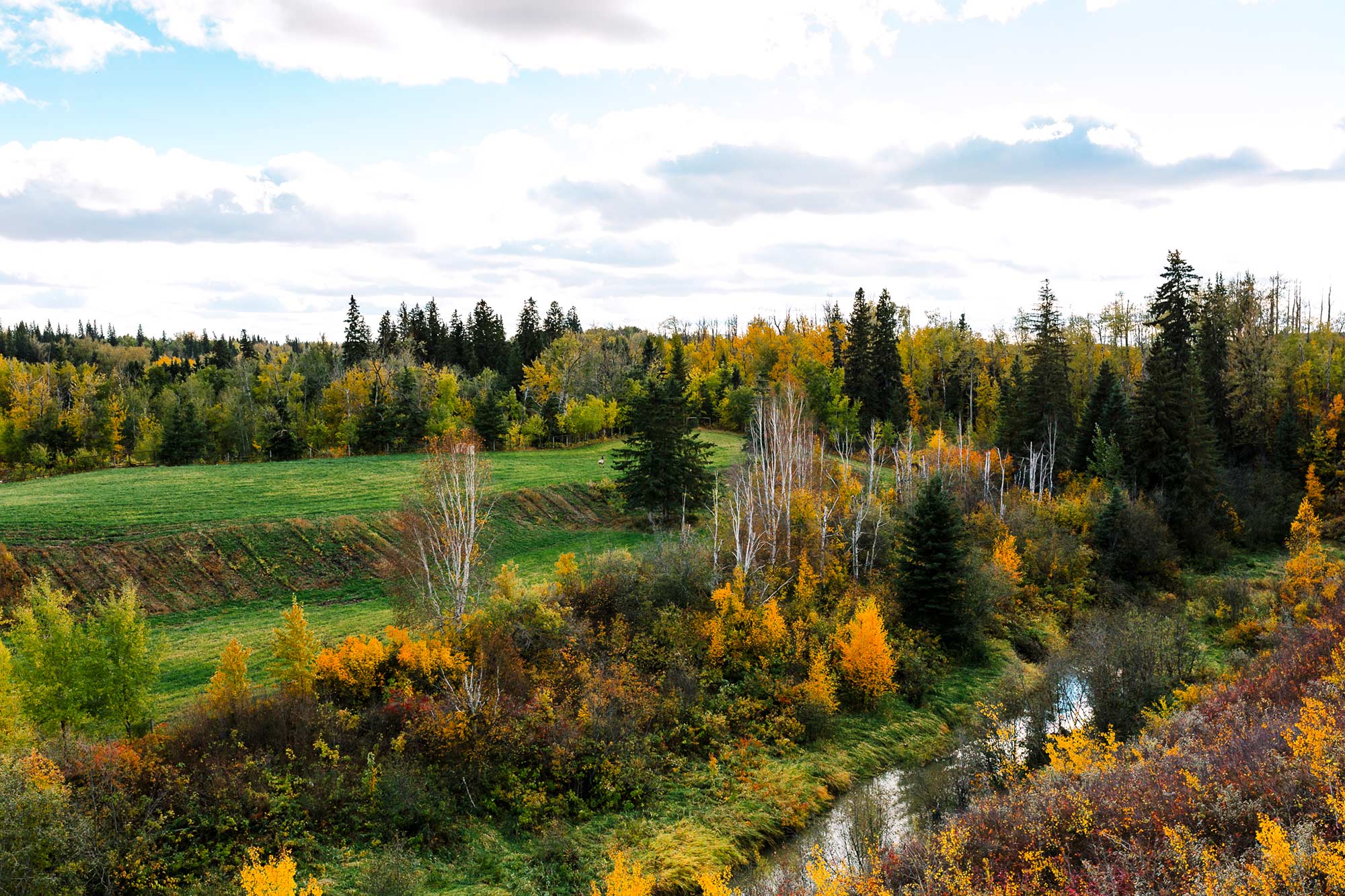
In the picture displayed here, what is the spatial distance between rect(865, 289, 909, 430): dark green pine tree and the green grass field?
23.2 meters

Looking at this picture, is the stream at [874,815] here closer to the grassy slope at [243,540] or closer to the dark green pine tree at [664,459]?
the grassy slope at [243,540]

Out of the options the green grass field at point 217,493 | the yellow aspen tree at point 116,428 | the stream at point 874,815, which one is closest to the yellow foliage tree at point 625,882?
the stream at point 874,815

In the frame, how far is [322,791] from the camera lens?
19.9 metres

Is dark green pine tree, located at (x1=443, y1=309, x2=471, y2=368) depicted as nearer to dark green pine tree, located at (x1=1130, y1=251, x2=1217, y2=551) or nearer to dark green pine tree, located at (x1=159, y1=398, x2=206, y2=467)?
dark green pine tree, located at (x1=159, y1=398, x2=206, y2=467)

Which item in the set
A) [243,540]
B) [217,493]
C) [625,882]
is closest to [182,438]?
[217,493]

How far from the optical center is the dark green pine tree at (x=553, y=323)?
11750 centimetres

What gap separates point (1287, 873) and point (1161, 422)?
44.9 m

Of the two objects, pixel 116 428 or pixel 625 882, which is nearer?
pixel 625 882

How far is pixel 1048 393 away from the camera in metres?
58.5

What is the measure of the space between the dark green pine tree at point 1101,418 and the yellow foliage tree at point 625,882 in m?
46.2

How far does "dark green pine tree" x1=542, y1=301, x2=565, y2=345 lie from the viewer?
118 meters

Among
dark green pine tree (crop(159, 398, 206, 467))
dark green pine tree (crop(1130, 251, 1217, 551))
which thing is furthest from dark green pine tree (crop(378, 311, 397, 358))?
dark green pine tree (crop(1130, 251, 1217, 551))

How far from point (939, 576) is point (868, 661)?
723 centimetres

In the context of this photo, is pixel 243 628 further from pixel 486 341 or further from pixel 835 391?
pixel 486 341
